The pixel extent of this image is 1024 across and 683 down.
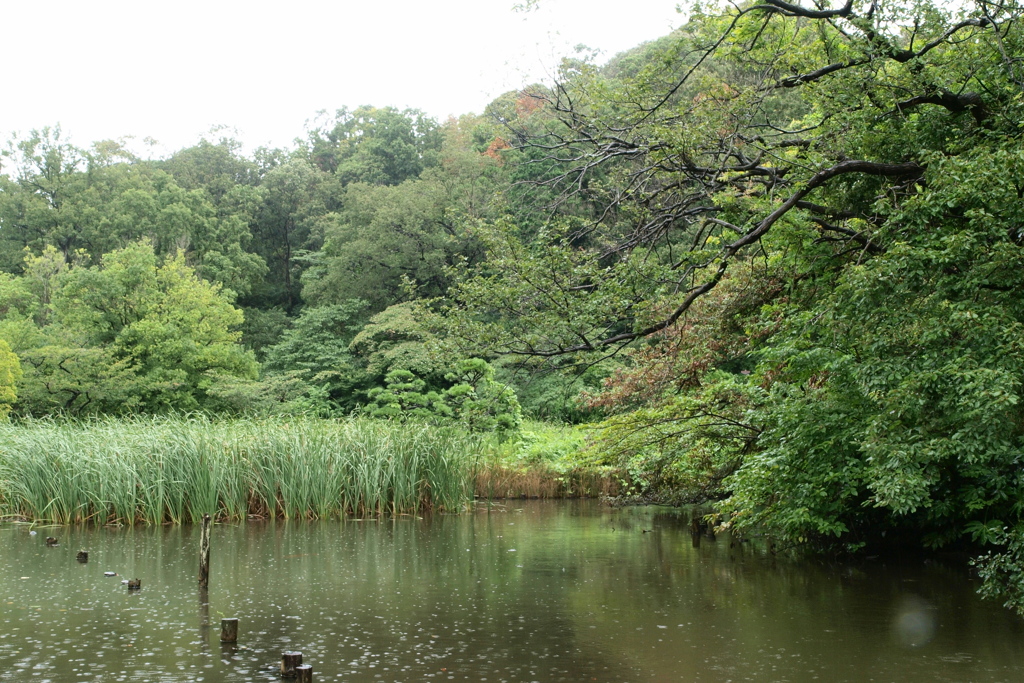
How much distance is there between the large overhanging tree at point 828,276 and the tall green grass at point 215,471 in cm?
470

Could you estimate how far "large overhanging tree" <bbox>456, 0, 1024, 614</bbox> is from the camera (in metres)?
5.96

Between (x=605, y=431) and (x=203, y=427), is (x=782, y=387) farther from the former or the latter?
(x=203, y=427)

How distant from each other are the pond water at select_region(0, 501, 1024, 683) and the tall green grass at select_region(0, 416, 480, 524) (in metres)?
1.30

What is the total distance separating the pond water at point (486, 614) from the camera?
558 cm

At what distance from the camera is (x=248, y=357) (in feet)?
88.4

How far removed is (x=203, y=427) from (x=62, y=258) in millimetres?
20903

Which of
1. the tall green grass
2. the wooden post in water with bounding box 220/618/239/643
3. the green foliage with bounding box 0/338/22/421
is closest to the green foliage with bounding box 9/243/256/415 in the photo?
the green foliage with bounding box 0/338/22/421

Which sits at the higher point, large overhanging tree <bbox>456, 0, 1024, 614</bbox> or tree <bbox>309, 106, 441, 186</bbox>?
tree <bbox>309, 106, 441, 186</bbox>

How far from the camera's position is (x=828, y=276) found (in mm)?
8281

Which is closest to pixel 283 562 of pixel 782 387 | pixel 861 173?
pixel 782 387

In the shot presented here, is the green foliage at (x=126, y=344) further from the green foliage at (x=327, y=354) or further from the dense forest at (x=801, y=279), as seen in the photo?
the dense forest at (x=801, y=279)

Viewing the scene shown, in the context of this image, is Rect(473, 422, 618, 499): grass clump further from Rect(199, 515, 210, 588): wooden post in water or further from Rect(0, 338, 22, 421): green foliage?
Rect(0, 338, 22, 421): green foliage

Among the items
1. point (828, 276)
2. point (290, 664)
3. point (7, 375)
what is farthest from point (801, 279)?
point (7, 375)

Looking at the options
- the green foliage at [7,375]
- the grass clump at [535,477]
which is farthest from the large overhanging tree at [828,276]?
the green foliage at [7,375]
